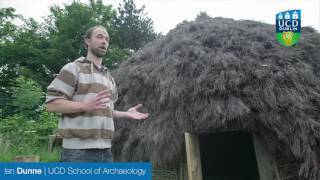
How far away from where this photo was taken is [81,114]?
250cm

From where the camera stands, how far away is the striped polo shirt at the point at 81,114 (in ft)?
8.18

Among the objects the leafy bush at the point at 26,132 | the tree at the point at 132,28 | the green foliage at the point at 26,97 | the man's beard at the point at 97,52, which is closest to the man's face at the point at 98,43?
the man's beard at the point at 97,52

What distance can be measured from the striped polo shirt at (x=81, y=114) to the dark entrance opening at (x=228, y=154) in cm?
621

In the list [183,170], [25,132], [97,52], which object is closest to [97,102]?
[97,52]

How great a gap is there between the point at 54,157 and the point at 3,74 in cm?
1155

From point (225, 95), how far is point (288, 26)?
235 cm

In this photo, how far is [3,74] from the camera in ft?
58.7

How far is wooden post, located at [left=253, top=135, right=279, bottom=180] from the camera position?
18.0ft

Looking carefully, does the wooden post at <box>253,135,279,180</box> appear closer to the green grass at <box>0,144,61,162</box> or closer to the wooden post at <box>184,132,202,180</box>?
the wooden post at <box>184,132,202,180</box>

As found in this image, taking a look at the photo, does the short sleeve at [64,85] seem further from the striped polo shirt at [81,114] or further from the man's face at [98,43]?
the man's face at [98,43]

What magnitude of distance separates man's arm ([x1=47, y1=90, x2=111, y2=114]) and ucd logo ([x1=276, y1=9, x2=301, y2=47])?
490 centimetres

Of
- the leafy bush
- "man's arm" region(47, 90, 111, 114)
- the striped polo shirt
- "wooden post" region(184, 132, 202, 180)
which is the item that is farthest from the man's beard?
the leafy bush

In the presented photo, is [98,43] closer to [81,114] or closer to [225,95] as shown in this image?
[81,114]

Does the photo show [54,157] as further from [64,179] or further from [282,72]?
[64,179]
